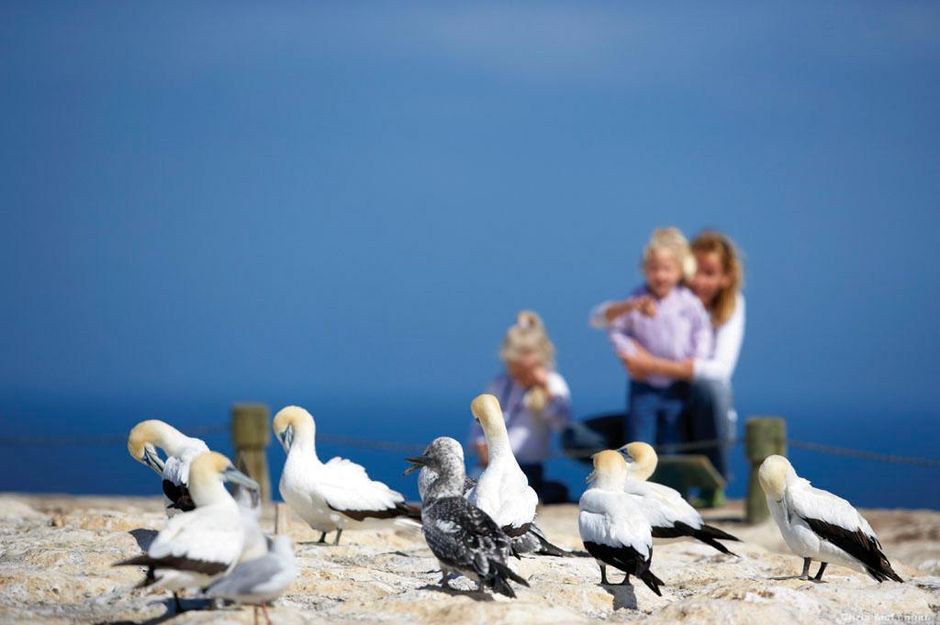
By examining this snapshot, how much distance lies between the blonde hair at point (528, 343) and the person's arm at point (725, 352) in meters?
1.34

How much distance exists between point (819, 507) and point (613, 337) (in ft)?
18.8

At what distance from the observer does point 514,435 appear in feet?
42.2

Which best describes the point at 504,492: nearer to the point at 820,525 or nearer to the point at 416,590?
the point at 416,590

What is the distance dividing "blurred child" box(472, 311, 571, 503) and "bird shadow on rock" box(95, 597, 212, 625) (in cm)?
667

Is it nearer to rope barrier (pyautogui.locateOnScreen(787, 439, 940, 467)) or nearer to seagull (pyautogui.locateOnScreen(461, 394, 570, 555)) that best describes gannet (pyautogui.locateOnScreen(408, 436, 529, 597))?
seagull (pyautogui.locateOnScreen(461, 394, 570, 555))

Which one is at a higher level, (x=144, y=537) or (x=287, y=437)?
(x=287, y=437)

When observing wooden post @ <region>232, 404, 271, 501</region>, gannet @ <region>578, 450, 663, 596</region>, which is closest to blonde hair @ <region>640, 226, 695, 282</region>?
wooden post @ <region>232, 404, 271, 501</region>

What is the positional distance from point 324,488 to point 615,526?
1.93m

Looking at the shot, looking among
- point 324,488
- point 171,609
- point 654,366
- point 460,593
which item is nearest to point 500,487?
point 460,593

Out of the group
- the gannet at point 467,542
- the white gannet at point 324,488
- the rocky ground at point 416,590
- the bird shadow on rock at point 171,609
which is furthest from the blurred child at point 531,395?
the bird shadow on rock at point 171,609

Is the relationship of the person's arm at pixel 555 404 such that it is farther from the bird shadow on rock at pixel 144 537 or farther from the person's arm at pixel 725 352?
the bird shadow on rock at pixel 144 537

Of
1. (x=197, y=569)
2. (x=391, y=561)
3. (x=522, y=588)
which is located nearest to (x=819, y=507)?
(x=522, y=588)

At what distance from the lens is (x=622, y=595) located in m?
7.06

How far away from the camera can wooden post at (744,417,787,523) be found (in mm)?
12516
